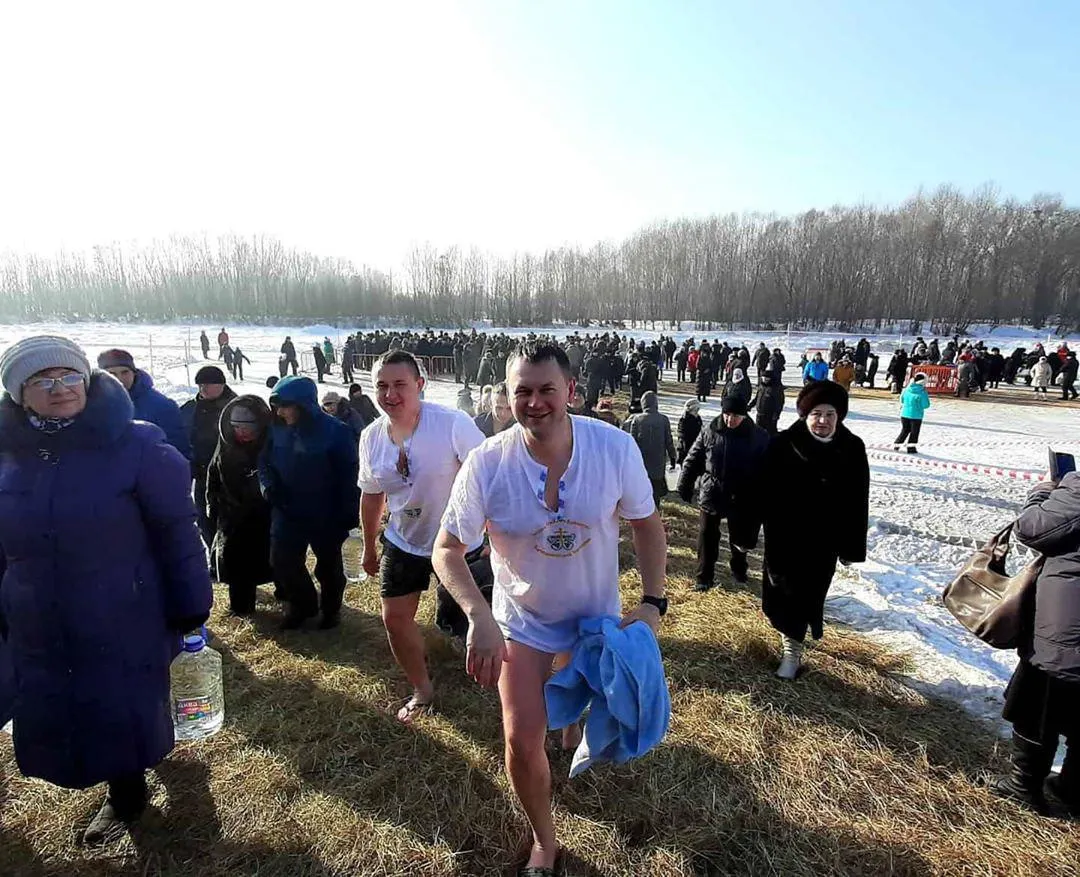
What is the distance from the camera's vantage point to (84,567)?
7.17 feet

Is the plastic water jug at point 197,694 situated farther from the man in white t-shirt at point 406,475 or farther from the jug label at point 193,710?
the man in white t-shirt at point 406,475

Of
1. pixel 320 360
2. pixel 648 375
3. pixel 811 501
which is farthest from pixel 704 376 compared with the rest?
pixel 811 501

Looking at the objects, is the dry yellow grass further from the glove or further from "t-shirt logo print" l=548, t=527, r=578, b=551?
"t-shirt logo print" l=548, t=527, r=578, b=551

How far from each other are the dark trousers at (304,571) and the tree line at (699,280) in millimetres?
60631

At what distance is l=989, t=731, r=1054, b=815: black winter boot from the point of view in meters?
2.71

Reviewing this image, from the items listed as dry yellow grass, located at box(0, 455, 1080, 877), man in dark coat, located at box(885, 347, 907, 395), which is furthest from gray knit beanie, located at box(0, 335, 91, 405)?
man in dark coat, located at box(885, 347, 907, 395)

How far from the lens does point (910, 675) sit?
12.8 ft

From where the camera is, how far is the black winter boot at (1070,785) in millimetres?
2689

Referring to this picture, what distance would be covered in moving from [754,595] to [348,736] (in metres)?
3.56

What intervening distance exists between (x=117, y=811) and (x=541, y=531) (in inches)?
93.5

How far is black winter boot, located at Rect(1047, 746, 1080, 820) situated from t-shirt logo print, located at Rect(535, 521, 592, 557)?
8.48ft

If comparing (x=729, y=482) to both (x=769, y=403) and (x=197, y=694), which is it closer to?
(x=197, y=694)

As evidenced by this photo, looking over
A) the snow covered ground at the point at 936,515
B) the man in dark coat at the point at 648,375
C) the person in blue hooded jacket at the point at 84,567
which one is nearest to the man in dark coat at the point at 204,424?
the person in blue hooded jacket at the point at 84,567

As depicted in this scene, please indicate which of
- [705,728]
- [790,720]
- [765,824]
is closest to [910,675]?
[790,720]
